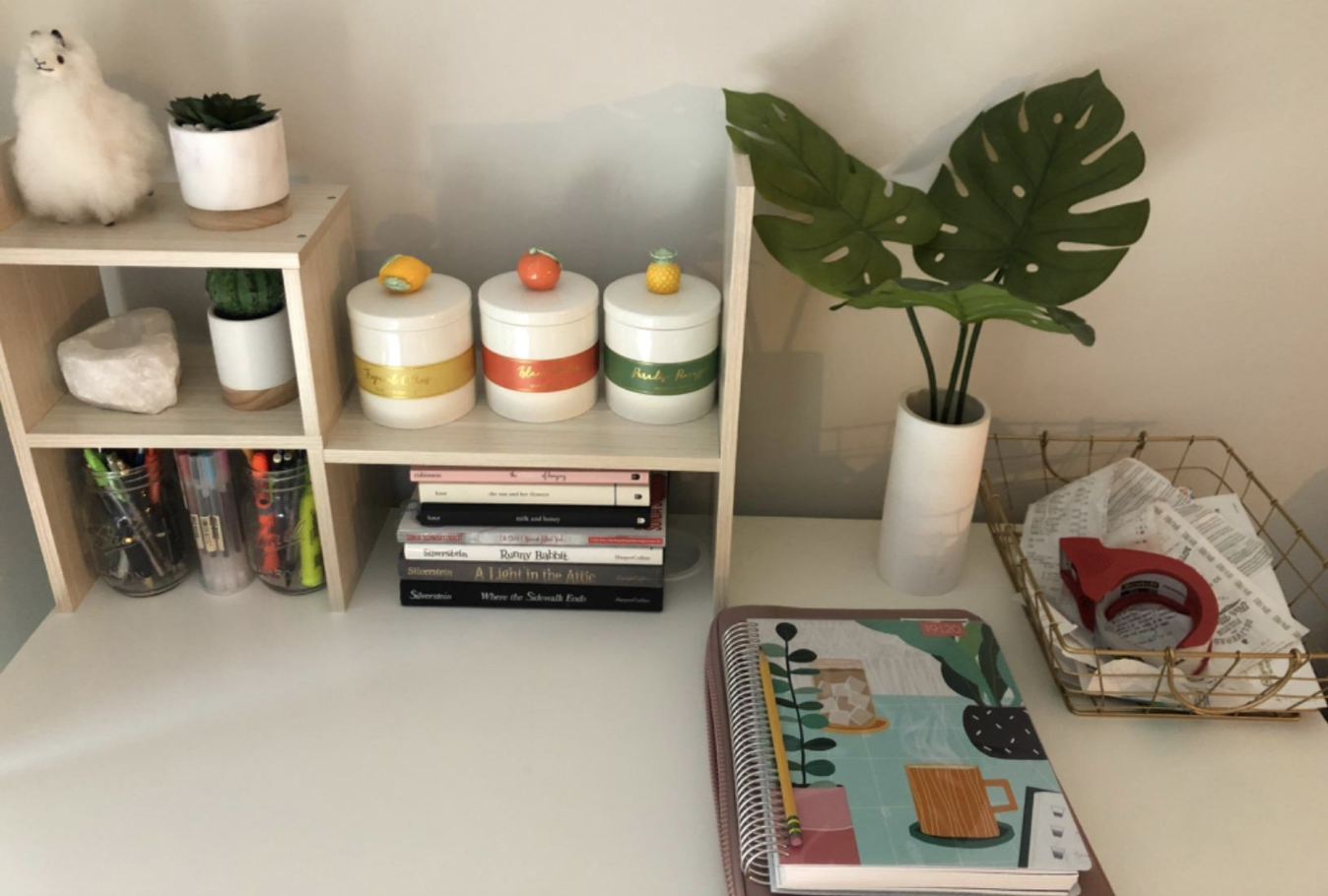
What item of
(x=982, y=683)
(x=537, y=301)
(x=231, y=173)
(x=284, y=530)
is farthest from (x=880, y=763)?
(x=231, y=173)

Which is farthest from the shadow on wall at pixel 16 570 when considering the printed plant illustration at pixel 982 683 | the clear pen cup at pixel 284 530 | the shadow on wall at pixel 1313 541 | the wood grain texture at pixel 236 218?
the shadow on wall at pixel 1313 541

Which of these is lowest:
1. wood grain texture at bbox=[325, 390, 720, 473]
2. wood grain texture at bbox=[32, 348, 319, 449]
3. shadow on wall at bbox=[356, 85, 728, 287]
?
wood grain texture at bbox=[325, 390, 720, 473]

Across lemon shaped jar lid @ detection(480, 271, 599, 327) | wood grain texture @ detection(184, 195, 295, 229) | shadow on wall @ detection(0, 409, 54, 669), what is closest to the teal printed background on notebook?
lemon shaped jar lid @ detection(480, 271, 599, 327)

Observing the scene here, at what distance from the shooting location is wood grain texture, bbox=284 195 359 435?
2.95 ft

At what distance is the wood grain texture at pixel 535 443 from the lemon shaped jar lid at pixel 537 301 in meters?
0.11

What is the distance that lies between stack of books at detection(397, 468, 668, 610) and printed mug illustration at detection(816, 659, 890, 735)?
0.68ft

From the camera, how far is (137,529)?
1034 mm

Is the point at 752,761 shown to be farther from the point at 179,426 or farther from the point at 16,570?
the point at 16,570

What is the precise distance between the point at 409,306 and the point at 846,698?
513mm

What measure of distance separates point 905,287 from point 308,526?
0.61 metres

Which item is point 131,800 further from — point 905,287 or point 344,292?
point 905,287

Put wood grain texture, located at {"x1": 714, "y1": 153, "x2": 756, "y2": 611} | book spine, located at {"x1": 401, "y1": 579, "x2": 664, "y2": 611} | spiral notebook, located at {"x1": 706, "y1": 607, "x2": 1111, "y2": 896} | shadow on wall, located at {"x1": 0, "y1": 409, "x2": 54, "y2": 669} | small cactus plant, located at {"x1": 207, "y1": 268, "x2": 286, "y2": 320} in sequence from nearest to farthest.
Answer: spiral notebook, located at {"x1": 706, "y1": 607, "x2": 1111, "y2": 896} < wood grain texture, located at {"x1": 714, "y1": 153, "x2": 756, "y2": 611} < small cactus plant, located at {"x1": 207, "y1": 268, "x2": 286, "y2": 320} < book spine, located at {"x1": 401, "y1": 579, "x2": 664, "y2": 611} < shadow on wall, located at {"x1": 0, "y1": 409, "x2": 54, "y2": 669}

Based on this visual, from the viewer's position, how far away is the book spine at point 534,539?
1.02 meters

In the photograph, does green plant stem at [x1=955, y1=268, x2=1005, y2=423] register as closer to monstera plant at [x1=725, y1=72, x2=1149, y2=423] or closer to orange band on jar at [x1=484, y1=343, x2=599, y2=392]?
monstera plant at [x1=725, y1=72, x2=1149, y2=423]
